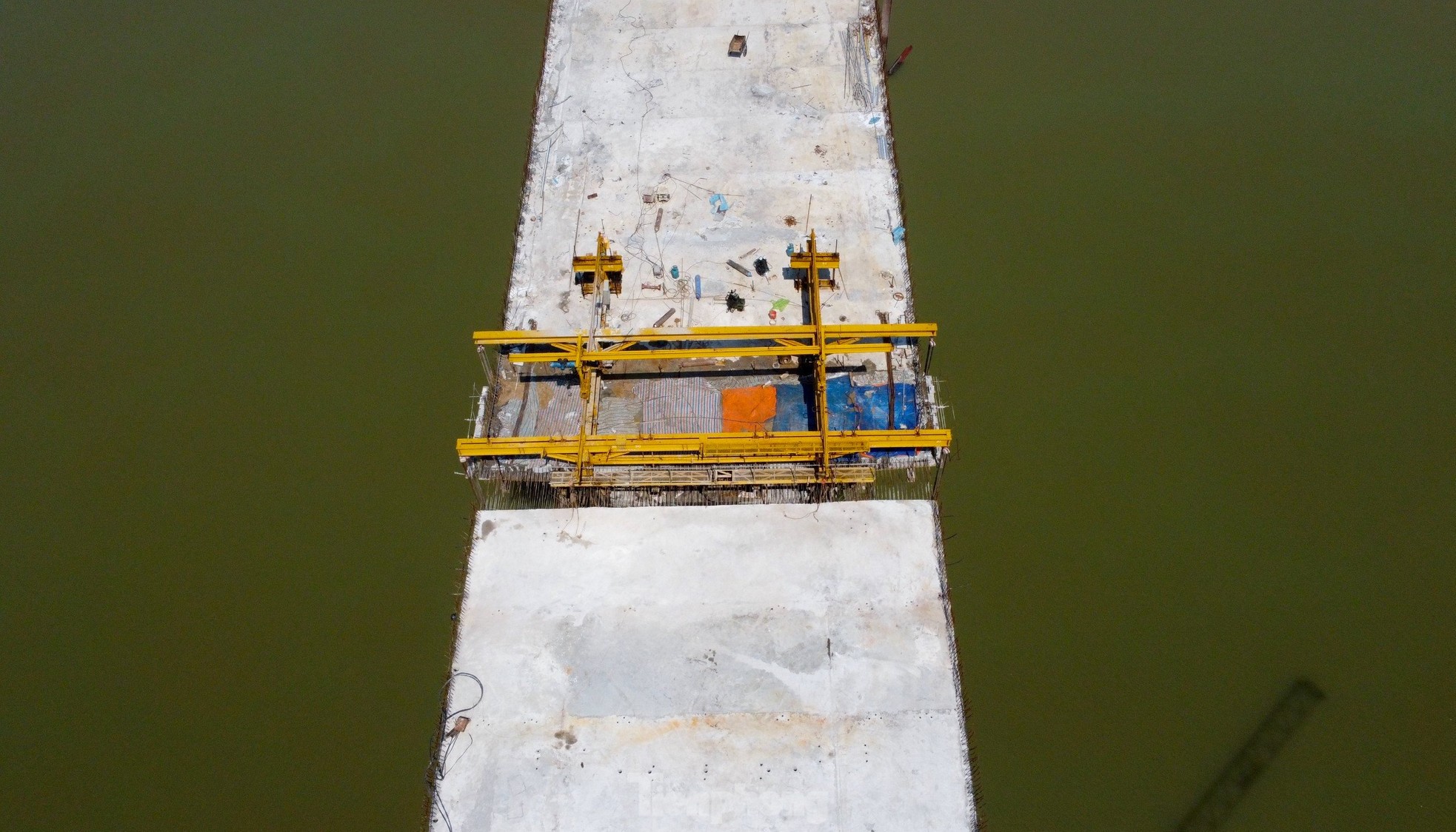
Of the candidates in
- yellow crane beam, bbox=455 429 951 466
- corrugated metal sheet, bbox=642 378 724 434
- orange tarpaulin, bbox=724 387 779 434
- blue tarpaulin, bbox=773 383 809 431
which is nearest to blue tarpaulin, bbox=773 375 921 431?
blue tarpaulin, bbox=773 383 809 431

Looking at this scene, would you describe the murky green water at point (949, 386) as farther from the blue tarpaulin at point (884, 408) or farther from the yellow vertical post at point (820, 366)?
the yellow vertical post at point (820, 366)

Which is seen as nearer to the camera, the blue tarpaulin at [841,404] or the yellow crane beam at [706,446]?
the yellow crane beam at [706,446]

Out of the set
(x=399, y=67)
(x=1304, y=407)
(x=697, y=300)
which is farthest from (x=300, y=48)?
(x=1304, y=407)

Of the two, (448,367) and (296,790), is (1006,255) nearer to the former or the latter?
(448,367)

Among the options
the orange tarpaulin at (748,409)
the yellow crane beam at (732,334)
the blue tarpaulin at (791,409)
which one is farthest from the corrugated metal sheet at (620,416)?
the blue tarpaulin at (791,409)

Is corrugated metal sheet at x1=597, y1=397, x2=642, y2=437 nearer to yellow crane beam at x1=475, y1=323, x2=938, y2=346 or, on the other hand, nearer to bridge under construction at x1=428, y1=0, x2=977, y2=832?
bridge under construction at x1=428, y1=0, x2=977, y2=832

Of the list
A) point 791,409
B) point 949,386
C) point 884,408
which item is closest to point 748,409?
point 791,409
